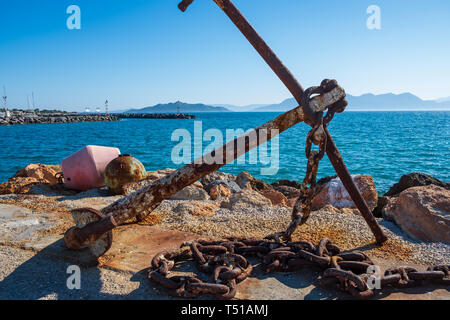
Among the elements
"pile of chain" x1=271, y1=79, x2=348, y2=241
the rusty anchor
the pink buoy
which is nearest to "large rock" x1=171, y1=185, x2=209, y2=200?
the pink buoy

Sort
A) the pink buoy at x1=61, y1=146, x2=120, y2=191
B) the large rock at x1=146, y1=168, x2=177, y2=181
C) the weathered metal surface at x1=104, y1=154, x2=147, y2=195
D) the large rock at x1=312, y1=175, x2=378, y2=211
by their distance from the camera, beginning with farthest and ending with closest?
the large rock at x1=146, y1=168, x2=177, y2=181 < the pink buoy at x1=61, y1=146, x2=120, y2=191 < the weathered metal surface at x1=104, y1=154, x2=147, y2=195 < the large rock at x1=312, y1=175, x2=378, y2=211

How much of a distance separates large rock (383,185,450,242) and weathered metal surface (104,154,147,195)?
395 cm

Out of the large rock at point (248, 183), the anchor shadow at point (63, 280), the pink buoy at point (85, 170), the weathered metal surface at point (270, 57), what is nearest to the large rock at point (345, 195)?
the weathered metal surface at point (270, 57)

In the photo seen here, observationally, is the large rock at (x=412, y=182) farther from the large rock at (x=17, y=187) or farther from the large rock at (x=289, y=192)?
the large rock at (x=17, y=187)

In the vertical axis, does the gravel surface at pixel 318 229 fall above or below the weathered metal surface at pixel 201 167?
below

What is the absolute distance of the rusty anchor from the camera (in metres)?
2.63

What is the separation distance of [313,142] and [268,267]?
105cm

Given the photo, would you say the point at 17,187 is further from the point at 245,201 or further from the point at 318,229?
the point at 318,229

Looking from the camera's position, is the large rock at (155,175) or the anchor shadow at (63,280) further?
the large rock at (155,175)

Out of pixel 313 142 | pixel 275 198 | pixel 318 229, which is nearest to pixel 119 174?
pixel 275 198

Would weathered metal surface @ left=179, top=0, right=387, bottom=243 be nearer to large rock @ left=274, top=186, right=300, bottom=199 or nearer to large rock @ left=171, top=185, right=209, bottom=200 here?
large rock @ left=171, top=185, right=209, bottom=200

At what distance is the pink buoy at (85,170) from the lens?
231 inches

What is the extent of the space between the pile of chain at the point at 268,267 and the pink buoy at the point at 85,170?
352 cm

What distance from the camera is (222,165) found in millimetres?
2734
